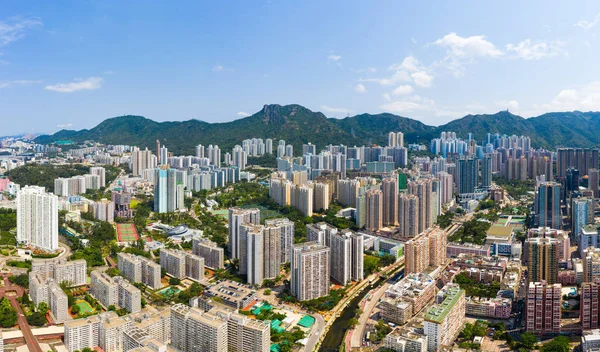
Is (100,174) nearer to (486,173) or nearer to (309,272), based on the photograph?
(309,272)

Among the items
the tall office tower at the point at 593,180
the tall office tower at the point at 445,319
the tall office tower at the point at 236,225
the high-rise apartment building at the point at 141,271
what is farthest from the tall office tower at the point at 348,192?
the tall office tower at the point at 445,319

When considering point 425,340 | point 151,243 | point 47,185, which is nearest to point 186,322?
point 425,340

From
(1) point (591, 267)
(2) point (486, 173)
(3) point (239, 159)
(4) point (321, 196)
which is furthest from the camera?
(3) point (239, 159)

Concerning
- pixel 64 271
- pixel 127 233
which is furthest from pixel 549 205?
pixel 64 271

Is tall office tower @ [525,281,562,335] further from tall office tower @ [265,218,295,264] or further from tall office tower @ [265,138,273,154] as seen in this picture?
tall office tower @ [265,138,273,154]

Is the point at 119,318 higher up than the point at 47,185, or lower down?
lower down

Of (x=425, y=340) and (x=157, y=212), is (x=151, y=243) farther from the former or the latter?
(x=425, y=340)
